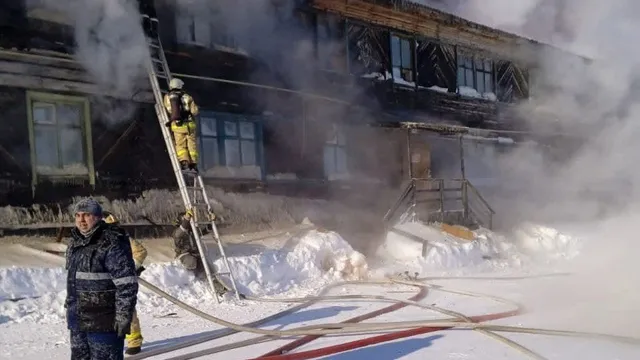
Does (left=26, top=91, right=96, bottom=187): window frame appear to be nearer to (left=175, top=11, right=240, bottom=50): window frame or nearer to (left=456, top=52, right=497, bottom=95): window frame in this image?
(left=175, top=11, right=240, bottom=50): window frame

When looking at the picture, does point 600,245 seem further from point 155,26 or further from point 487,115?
point 155,26

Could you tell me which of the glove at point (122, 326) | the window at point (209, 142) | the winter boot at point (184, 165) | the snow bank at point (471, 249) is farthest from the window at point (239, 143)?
the glove at point (122, 326)

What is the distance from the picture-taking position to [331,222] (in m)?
13.3

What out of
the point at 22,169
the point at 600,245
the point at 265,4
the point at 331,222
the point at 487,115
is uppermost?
the point at 265,4

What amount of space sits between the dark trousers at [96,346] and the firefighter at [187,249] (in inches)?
171

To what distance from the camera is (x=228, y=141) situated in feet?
39.3

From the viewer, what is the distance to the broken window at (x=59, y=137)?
949cm

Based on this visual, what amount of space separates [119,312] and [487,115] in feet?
53.7

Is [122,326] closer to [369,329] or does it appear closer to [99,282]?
[99,282]

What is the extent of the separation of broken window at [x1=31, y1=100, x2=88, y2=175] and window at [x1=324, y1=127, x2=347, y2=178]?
18.3ft

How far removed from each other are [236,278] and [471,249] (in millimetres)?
6044

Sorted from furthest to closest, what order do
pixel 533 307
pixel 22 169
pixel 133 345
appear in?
pixel 22 169 → pixel 533 307 → pixel 133 345

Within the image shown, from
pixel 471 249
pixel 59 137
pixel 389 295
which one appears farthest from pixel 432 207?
pixel 59 137

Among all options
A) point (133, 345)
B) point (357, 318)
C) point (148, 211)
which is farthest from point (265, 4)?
point (133, 345)
